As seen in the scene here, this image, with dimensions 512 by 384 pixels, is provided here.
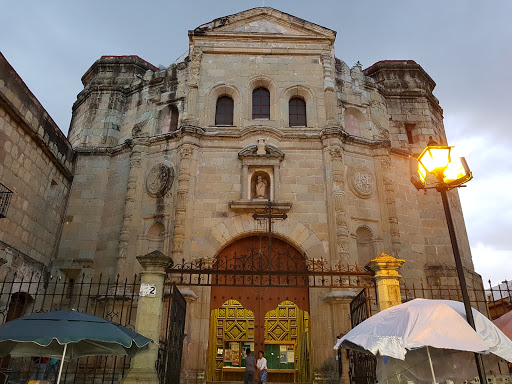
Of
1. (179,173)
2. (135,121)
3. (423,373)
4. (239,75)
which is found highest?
(239,75)

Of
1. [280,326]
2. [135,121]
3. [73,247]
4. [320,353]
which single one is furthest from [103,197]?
[320,353]

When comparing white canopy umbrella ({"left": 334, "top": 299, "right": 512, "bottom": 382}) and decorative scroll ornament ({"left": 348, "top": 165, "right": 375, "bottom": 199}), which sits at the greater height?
decorative scroll ornament ({"left": 348, "top": 165, "right": 375, "bottom": 199})

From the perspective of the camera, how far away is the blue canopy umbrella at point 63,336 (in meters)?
6.04

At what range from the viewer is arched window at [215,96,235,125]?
15.8m

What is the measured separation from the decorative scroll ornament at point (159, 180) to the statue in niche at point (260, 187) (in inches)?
114

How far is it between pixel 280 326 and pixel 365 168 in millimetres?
6307

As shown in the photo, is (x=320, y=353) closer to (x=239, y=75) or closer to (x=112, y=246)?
(x=112, y=246)

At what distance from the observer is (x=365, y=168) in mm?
14922

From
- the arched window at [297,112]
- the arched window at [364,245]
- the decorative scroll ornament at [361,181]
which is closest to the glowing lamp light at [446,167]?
the arched window at [364,245]

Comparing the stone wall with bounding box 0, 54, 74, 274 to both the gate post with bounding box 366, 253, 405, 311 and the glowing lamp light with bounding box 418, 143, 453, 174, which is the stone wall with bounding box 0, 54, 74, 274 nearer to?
the gate post with bounding box 366, 253, 405, 311

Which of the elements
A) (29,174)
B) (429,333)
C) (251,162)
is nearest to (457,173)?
(429,333)

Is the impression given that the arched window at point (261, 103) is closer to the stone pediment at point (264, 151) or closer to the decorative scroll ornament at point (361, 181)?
the stone pediment at point (264, 151)

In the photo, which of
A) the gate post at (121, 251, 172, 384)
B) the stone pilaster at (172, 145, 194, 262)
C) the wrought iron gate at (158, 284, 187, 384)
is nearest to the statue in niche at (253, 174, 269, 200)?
the stone pilaster at (172, 145, 194, 262)

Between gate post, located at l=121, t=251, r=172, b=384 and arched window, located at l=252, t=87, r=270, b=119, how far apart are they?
853 centimetres
